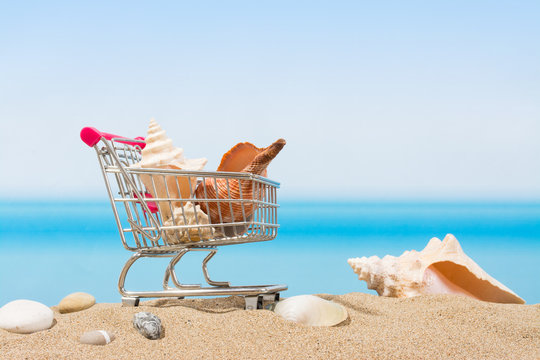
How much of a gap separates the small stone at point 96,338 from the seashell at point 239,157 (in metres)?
1.26

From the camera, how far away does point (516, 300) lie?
4.54 meters

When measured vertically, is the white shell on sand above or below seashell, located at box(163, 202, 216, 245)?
below

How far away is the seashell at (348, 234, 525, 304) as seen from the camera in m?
4.42

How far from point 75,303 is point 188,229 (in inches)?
49.9

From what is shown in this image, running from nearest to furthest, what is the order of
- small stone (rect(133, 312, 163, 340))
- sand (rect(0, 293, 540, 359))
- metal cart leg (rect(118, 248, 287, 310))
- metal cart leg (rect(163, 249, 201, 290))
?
sand (rect(0, 293, 540, 359)), small stone (rect(133, 312, 163, 340)), metal cart leg (rect(118, 248, 287, 310)), metal cart leg (rect(163, 249, 201, 290))

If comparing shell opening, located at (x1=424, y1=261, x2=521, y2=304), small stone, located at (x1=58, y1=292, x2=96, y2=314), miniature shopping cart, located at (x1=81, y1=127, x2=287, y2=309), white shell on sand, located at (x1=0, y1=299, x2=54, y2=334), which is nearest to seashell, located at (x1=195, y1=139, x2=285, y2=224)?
miniature shopping cart, located at (x1=81, y1=127, x2=287, y2=309)

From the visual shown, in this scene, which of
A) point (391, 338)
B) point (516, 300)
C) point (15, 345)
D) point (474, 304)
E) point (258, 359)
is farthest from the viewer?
point (516, 300)

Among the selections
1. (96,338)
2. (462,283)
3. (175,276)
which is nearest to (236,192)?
(175,276)

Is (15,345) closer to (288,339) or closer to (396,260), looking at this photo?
(288,339)

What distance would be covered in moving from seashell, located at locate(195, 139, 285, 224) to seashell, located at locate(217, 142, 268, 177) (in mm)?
21

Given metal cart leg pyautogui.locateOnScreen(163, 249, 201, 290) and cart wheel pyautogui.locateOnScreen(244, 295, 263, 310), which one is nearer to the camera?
cart wheel pyautogui.locateOnScreen(244, 295, 263, 310)

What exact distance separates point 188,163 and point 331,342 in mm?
1427

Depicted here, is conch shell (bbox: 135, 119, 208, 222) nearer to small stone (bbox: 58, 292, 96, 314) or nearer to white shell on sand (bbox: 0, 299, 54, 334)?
white shell on sand (bbox: 0, 299, 54, 334)

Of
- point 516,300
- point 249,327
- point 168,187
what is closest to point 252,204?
point 168,187
